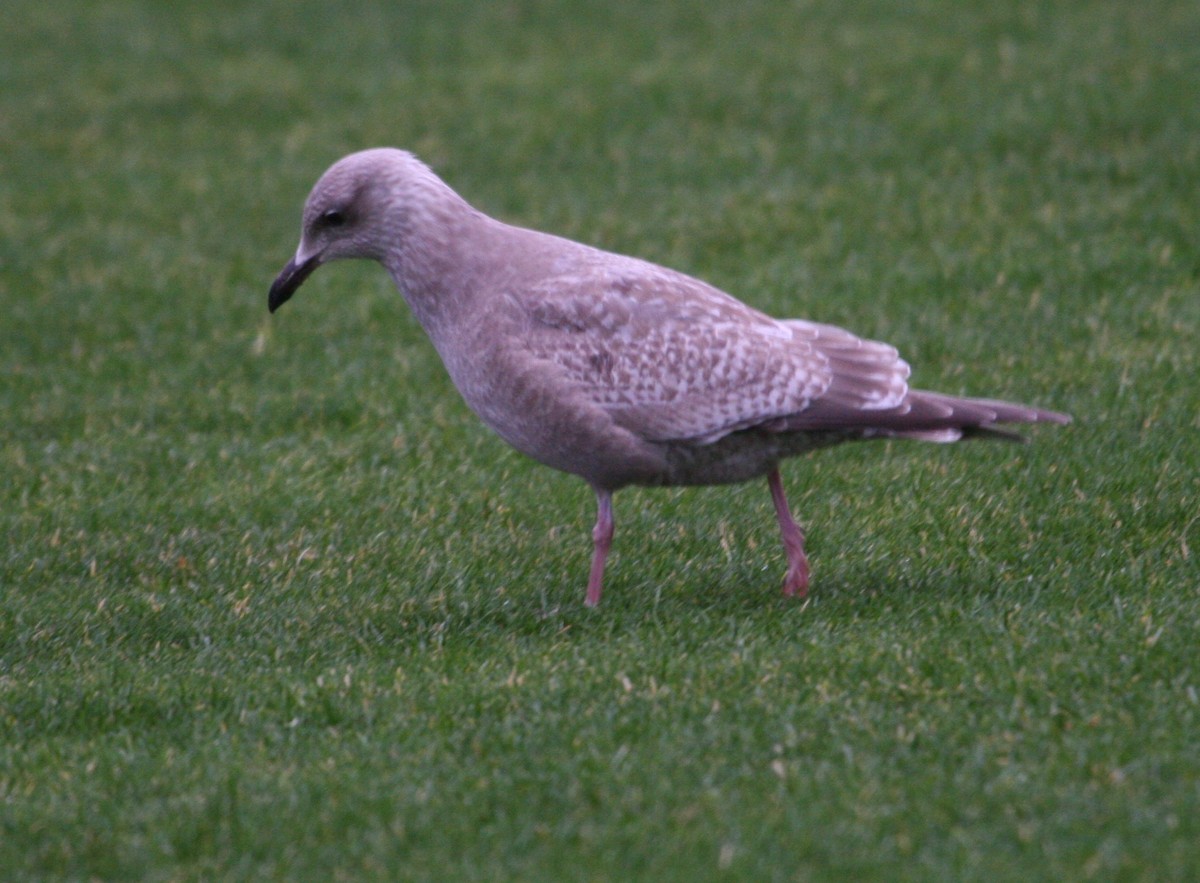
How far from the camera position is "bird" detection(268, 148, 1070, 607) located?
558 cm

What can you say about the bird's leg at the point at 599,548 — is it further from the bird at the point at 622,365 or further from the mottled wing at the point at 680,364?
the mottled wing at the point at 680,364

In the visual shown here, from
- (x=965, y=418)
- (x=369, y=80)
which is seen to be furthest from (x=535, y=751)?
(x=369, y=80)

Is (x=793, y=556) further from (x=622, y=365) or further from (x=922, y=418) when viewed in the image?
(x=622, y=365)

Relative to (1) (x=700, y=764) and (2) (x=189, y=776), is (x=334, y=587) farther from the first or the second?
(1) (x=700, y=764)

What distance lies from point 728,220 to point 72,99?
6.77m

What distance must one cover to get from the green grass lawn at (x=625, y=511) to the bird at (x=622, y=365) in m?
0.59

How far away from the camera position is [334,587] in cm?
620

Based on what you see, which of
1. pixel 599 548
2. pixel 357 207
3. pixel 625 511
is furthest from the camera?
pixel 625 511

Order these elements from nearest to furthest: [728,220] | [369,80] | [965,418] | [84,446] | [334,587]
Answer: [965,418] < [334,587] < [84,446] < [728,220] < [369,80]

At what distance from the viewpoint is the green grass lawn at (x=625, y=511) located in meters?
4.39

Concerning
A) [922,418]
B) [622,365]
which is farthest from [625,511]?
[922,418]

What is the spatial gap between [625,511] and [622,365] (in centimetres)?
144

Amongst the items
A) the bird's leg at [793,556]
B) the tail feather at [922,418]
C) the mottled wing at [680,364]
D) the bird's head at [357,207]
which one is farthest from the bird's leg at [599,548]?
the bird's head at [357,207]

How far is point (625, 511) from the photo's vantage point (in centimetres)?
695
